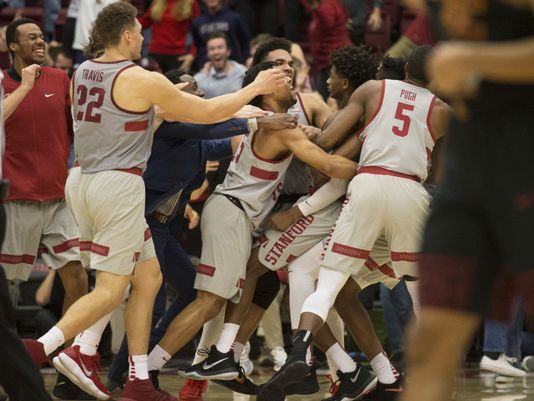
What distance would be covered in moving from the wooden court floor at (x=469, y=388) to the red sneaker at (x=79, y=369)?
30.0 inches

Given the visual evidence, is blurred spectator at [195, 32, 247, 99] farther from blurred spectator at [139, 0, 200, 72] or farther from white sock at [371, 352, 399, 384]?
white sock at [371, 352, 399, 384]

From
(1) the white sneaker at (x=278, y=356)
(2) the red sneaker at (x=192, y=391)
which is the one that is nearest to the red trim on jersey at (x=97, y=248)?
(2) the red sneaker at (x=192, y=391)

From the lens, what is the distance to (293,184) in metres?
7.38

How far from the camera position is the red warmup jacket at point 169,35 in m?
12.8

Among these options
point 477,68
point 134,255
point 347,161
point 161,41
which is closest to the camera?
point 477,68

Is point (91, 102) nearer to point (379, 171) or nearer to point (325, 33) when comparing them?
point (379, 171)

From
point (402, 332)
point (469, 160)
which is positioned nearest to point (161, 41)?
point (402, 332)

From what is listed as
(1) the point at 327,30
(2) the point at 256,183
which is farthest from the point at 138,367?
(1) the point at 327,30

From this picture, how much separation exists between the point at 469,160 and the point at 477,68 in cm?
37

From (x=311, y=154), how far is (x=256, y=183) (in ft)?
1.63

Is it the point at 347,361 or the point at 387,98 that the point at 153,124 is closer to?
the point at 387,98

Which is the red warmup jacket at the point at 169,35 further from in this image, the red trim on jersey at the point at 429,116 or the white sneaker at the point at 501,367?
the red trim on jersey at the point at 429,116

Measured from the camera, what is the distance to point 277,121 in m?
6.73

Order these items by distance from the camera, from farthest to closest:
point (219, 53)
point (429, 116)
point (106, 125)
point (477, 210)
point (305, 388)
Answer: point (219, 53) < point (305, 388) < point (429, 116) < point (106, 125) < point (477, 210)
